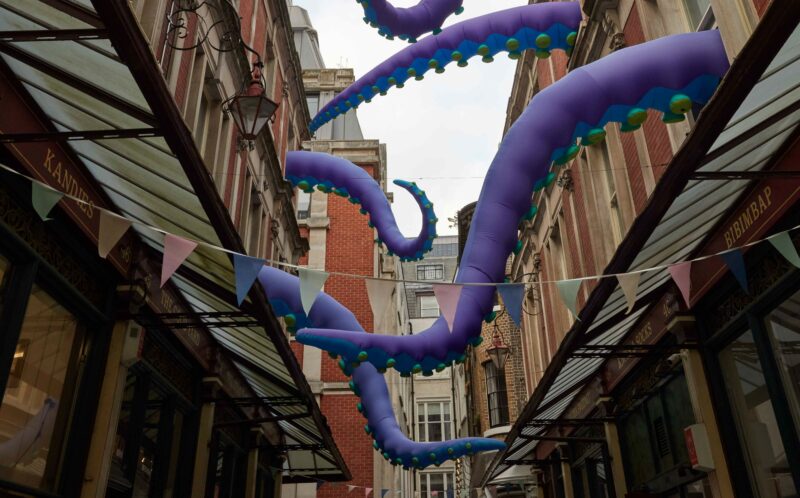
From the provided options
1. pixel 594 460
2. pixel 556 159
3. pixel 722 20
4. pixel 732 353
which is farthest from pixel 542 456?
pixel 722 20

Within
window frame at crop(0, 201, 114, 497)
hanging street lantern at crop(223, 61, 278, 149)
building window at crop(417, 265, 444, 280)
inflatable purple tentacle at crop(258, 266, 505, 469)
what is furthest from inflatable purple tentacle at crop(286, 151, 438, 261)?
building window at crop(417, 265, 444, 280)

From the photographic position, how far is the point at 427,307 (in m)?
68.0

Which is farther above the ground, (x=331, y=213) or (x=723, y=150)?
(x=331, y=213)

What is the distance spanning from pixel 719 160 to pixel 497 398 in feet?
78.2

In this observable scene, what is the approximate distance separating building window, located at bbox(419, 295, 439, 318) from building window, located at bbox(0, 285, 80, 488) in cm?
5975

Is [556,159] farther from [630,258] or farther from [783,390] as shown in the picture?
[783,390]

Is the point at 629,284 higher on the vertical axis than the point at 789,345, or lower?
higher

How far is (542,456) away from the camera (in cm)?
1889

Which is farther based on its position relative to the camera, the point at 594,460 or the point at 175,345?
the point at 594,460

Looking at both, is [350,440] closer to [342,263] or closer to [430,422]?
[342,263]

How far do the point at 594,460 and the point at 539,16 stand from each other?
355 inches

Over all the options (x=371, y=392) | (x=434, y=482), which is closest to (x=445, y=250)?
(x=434, y=482)

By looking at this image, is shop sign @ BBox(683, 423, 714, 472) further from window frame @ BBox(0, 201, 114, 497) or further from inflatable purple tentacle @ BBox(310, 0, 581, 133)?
window frame @ BBox(0, 201, 114, 497)

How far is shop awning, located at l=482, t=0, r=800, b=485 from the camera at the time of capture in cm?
439
